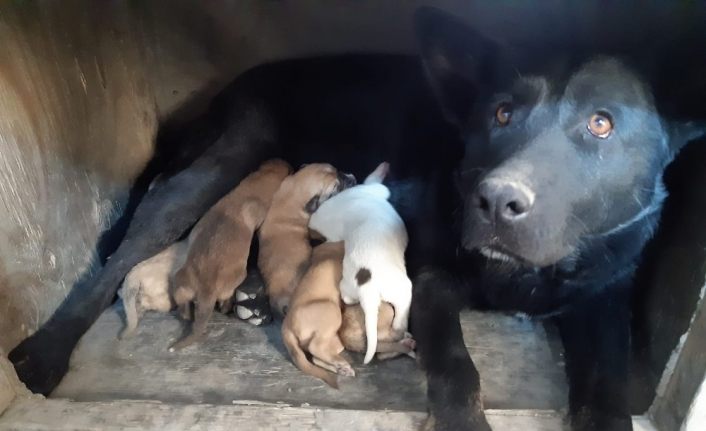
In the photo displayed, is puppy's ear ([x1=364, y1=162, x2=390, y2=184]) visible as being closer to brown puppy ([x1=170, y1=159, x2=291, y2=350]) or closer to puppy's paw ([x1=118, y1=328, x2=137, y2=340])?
brown puppy ([x1=170, y1=159, x2=291, y2=350])

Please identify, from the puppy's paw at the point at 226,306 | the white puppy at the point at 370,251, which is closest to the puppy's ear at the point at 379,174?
the white puppy at the point at 370,251

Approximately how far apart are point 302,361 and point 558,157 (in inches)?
25.3

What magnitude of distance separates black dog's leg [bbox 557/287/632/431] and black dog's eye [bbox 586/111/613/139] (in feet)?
1.21

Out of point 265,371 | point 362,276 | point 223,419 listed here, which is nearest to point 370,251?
point 362,276

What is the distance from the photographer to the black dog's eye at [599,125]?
1.21 m

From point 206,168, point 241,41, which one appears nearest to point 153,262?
point 206,168

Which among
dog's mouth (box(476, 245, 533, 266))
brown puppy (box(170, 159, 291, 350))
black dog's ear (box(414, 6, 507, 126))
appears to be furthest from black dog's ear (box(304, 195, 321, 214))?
dog's mouth (box(476, 245, 533, 266))

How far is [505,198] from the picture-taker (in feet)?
3.62

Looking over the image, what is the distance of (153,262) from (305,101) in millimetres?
639

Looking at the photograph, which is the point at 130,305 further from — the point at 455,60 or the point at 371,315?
the point at 455,60

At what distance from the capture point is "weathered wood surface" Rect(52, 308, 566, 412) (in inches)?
51.9

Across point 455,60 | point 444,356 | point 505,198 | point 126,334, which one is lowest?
point 126,334

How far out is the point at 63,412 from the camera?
1279 mm

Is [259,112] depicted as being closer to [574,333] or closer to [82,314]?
[82,314]
